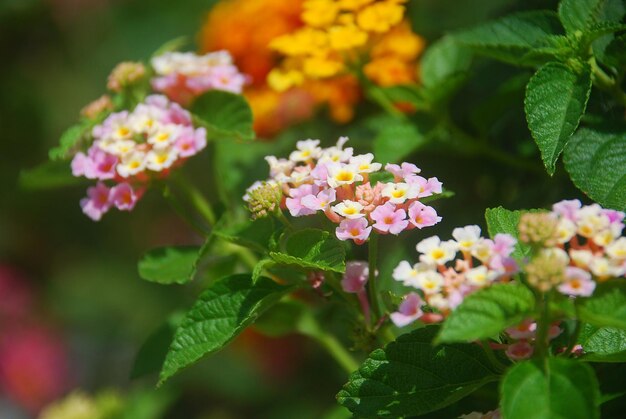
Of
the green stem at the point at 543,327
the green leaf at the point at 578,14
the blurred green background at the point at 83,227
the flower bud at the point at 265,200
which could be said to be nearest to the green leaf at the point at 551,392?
the green stem at the point at 543,327

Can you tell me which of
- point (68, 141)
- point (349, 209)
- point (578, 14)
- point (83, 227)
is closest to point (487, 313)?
point (349, 209)

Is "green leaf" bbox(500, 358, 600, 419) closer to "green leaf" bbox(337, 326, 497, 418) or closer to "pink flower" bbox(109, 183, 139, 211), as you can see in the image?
"green leaf" bbox(337, 326, 497, 418)

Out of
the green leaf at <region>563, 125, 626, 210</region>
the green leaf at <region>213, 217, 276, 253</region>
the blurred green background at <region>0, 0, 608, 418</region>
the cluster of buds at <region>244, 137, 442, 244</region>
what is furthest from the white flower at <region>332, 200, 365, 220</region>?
the blurred green background at <region>0, 0, 608, 418</region>

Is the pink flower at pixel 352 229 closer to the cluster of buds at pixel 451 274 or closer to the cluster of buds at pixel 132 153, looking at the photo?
the cluster of buds at pixel 451 274

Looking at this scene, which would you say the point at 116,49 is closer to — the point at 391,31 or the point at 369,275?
the point at 391,31

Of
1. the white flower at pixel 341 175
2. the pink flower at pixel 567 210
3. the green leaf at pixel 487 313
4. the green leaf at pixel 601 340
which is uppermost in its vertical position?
the white flower at pixel 341 175

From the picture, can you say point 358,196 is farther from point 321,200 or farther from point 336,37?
point 336,37
